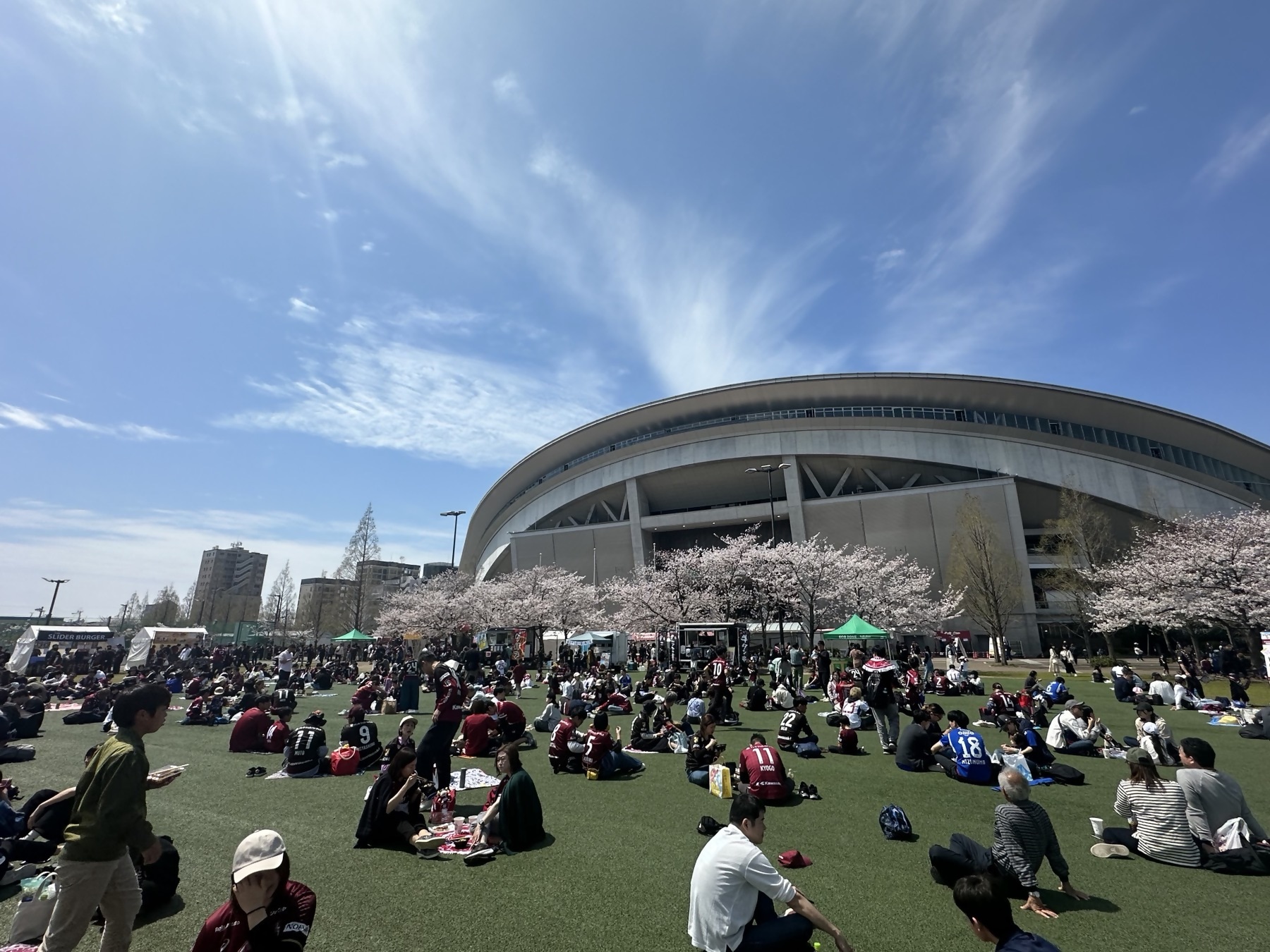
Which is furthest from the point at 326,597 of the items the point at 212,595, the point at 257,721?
the point at 257,721

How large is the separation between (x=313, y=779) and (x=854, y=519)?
42689 millimetres

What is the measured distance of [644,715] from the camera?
12.4m

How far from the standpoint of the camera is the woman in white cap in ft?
8.87

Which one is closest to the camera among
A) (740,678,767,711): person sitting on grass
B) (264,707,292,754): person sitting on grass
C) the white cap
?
the white cap

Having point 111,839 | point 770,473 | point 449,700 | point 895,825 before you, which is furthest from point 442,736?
point 770,473

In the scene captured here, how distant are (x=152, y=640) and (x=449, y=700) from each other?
3310cm

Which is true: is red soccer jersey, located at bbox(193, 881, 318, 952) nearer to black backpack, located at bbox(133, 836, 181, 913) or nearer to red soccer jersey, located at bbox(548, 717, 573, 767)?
black backpack, located at bbox(133, 836, 181, 913)

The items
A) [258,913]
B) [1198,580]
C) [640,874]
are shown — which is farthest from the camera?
[1198,580]

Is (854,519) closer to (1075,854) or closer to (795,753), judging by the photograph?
(795,753)

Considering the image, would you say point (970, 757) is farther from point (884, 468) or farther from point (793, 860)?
point (884, 468)

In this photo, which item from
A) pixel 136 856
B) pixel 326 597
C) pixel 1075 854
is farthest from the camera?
pixel 326 597

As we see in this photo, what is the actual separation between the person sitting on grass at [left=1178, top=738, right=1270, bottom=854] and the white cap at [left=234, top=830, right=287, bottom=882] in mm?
7696

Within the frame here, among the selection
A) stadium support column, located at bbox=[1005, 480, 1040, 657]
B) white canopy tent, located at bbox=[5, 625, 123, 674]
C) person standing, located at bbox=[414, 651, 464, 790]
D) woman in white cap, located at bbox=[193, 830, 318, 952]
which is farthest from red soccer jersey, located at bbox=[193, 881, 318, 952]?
stadium support column, located at bbox=[1005, 480, 1040, 657]

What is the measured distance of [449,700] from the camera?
8836 millimetres
